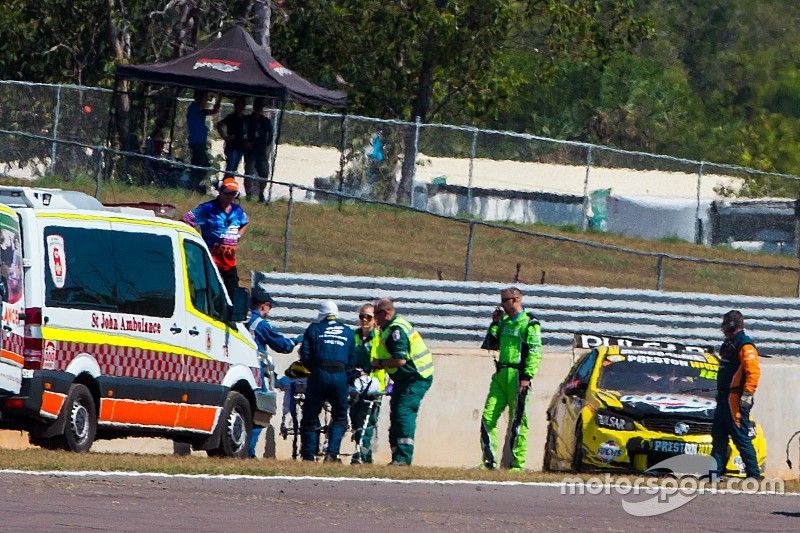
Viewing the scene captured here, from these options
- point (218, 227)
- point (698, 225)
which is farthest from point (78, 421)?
point (698, 225)

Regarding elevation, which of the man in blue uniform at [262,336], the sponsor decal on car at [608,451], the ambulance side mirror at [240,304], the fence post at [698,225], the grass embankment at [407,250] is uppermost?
the fence post at [698,225]

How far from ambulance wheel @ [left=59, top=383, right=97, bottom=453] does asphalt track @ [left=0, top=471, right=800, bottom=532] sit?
136 centimetres

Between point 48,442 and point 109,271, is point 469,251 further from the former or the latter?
point 48,442

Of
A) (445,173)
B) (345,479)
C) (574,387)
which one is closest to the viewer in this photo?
(345,479)

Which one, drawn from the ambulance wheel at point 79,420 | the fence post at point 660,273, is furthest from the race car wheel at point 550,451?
the fence post at point 660,273

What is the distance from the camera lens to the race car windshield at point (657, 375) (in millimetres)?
16984

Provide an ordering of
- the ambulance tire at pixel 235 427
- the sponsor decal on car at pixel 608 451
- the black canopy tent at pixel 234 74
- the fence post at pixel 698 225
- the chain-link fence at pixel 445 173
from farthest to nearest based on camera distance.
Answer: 1. the fence post at pixel 698 225
2. the black canopy tent at pixel 234 74
3. the chain-link fence at pixel 445 173
4. the sponsor decal on car at pixel 608 451
5. the ambulance tire at pixel 235 427

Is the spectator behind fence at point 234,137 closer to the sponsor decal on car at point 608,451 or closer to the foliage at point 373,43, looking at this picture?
the foliage at point 373,43

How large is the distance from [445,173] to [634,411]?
42.5ft

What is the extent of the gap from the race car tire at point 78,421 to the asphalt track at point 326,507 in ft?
4.45

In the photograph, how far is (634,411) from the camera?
1648 cm

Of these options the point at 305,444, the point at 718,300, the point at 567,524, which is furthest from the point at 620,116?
the point at 567,524

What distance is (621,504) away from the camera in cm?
1269

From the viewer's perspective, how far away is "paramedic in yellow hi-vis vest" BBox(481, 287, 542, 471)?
16703 millimetres
